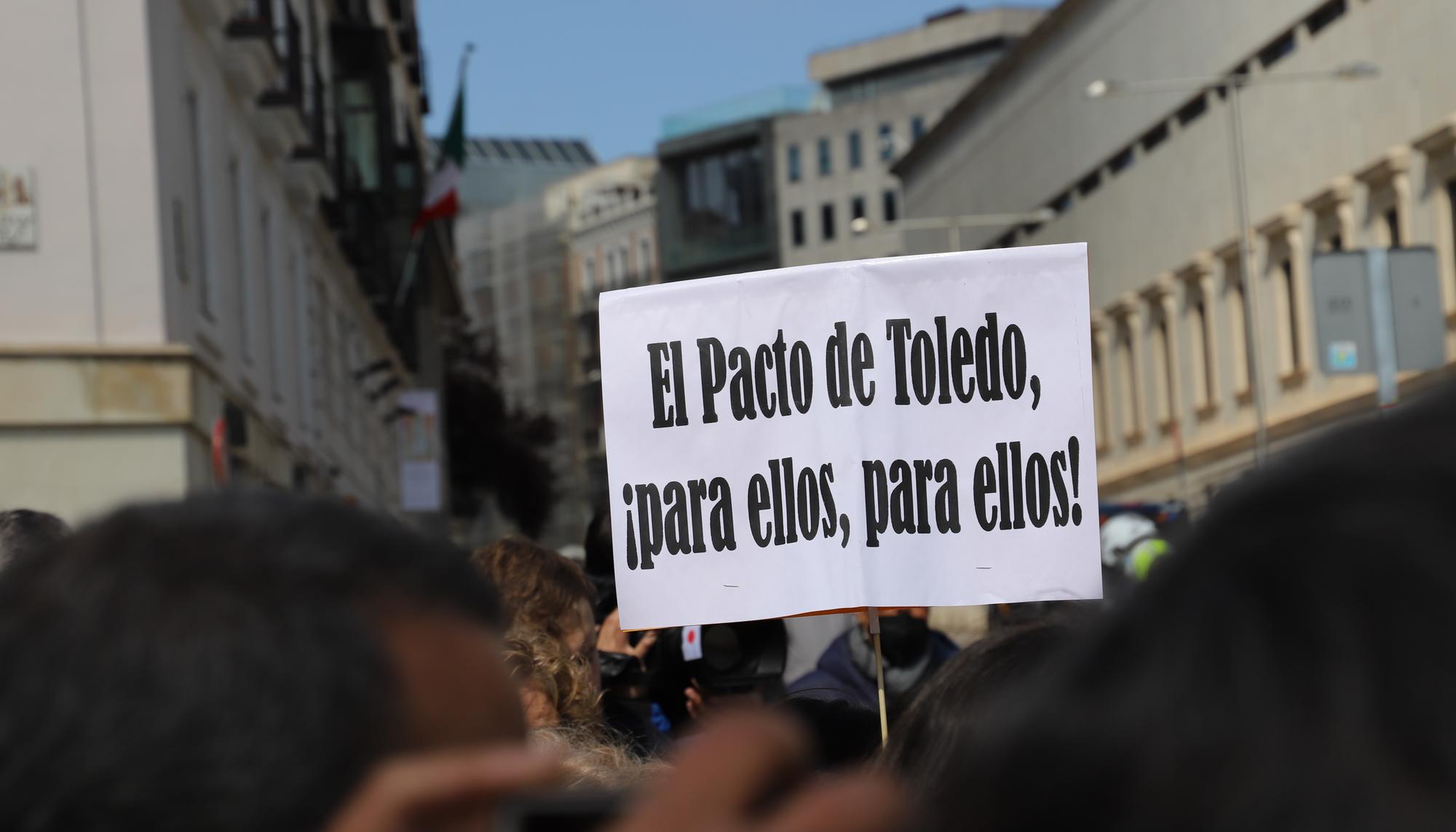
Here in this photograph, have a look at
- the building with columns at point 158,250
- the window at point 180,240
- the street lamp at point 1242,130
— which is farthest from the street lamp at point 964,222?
the window at point 180,240

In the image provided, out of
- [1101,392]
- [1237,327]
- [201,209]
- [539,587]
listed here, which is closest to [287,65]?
[201,209]

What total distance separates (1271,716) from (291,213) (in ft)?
78.6

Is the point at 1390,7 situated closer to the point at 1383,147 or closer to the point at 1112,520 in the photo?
the point at 1383,147

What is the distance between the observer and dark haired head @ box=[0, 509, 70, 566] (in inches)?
141

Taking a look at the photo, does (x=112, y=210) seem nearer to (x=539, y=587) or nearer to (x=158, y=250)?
(x=158, y=250)

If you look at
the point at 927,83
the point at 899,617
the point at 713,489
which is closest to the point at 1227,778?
the point at 713,489

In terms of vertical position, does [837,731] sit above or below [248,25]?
below

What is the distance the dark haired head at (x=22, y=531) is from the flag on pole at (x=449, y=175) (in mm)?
27723

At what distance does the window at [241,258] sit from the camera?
19.0 meters

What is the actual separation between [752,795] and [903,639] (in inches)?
230

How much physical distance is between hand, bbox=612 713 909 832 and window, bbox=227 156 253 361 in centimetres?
1849

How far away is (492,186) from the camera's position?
116 m

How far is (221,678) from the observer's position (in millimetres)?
917

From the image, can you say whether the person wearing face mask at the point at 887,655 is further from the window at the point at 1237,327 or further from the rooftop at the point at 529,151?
the rooftop at the point at 529,151
